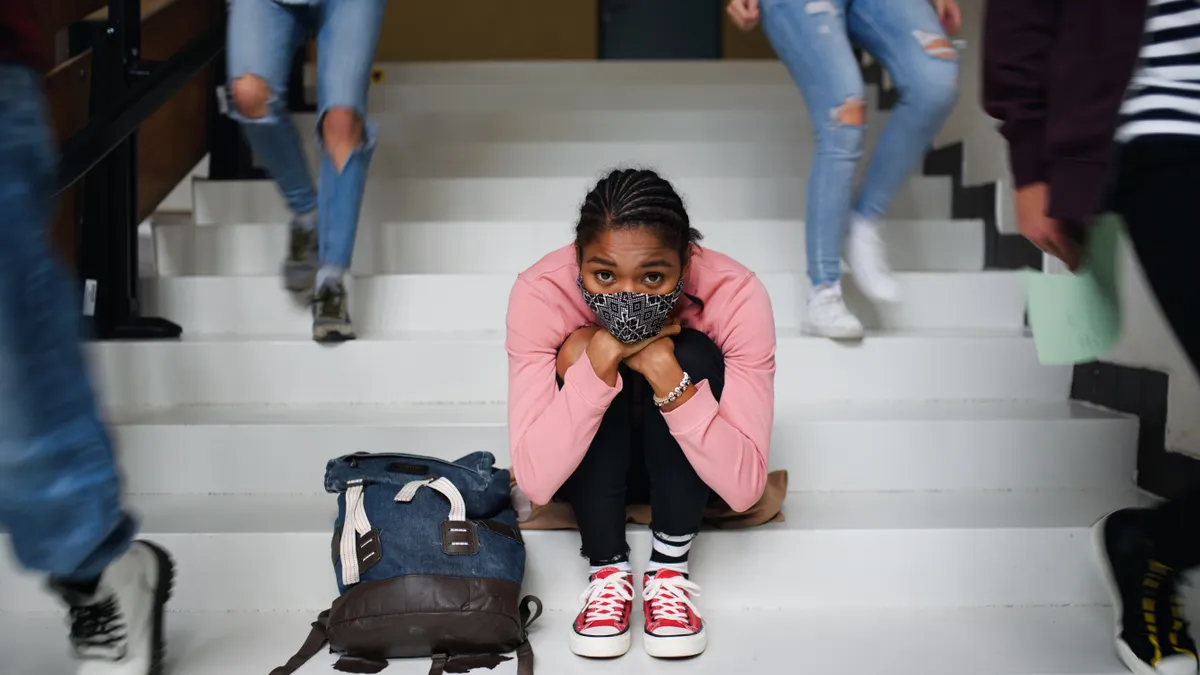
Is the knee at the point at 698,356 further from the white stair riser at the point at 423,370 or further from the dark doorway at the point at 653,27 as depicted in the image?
the dark doorway at the point at 653,27

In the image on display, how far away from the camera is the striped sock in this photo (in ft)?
4.55

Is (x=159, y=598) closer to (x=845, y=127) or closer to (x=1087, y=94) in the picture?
(x=1087, y=94)

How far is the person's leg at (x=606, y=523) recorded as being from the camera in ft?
4.33

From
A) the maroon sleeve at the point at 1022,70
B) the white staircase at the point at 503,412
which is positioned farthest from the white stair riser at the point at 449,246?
the maroon sleeve at the point at 1022,70

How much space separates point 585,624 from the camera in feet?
4.34

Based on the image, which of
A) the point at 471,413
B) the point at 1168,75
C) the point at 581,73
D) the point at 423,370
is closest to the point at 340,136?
the point at 423,370

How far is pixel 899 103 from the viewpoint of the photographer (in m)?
1.81

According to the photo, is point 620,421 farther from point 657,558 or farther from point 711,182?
point 711,182

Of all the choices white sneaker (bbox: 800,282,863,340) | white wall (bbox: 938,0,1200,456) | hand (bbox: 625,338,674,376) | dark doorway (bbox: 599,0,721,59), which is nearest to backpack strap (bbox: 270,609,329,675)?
hand (bbox: 625,338,674,376)

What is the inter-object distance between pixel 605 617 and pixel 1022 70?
0.88 metres

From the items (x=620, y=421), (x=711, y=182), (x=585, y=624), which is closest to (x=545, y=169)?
(x=711, y=182)

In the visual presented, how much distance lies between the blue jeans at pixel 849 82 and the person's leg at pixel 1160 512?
2.75 ft

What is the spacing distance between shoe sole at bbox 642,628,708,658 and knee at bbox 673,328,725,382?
0.36 m

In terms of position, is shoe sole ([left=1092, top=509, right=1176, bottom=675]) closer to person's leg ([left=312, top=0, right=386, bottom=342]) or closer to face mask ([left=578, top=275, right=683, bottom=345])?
face mask ([left=578, top=275, right=683, bottom=345])
